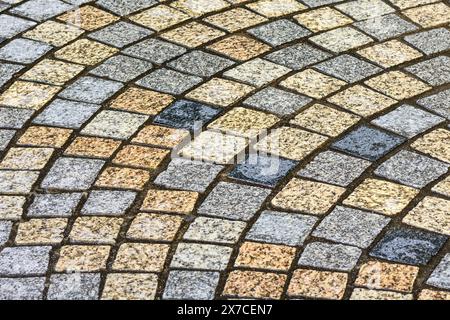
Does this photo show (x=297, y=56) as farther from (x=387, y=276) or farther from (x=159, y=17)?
(x=387, y=276)

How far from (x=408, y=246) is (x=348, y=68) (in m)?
1.45

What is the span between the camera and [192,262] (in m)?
3.71

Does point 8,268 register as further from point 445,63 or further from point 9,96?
point 445,63

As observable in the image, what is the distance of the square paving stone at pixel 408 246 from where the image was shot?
3.71m

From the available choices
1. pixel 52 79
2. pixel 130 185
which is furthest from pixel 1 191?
pixel 52 79

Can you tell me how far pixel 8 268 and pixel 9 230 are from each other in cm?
25

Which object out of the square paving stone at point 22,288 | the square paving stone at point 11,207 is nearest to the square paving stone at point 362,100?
the square paving stone at point 11,207

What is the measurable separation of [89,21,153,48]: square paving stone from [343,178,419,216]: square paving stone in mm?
1776

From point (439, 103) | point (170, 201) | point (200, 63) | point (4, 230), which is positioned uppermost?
point (439, 103)

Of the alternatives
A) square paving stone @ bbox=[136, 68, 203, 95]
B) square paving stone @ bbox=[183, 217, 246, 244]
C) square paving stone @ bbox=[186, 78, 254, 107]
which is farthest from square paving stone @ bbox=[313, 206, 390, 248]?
square paving stone @ bbox=[136, 68, 203, 95]

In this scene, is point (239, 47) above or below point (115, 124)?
above

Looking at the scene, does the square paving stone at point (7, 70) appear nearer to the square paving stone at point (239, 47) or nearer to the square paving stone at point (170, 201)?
the square paving stone at point (239, 47)

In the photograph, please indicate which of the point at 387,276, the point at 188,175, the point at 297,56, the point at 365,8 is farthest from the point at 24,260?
Answer: the point at 365,8

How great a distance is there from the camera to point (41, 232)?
3893 mm
